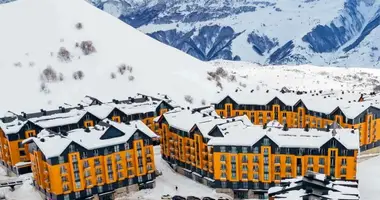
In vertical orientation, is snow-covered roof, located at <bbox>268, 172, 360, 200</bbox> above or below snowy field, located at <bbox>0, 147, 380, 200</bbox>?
above

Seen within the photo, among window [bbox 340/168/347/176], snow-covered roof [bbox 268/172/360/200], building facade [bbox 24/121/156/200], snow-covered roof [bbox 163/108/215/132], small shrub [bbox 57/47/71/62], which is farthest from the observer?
small shrub [bbox 57/47/71/62]

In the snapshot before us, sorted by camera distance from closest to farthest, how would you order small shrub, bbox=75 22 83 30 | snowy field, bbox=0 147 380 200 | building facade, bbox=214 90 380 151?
snowy field, bbox=0 147 380 200, building facade, bbox=214 90 380 151, small shrub, bbox=75 22 83 30

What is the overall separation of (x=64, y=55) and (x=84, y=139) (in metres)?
90.9

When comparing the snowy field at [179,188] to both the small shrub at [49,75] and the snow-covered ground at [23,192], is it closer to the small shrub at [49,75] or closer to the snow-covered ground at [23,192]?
the snow-covered ground at [23,192]

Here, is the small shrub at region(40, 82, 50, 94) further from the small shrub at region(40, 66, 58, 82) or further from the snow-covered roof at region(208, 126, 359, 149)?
the snow-covered roof at region(208, 126, 359, 149)

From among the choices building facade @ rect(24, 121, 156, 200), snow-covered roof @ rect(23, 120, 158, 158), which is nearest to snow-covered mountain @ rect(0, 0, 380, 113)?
snow-covered roof @ rect(23, 120, 158, 158)

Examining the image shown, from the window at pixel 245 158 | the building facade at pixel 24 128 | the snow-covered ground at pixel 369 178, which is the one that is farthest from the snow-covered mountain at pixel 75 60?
the window at pixel 245 158

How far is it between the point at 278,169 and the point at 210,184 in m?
13.4

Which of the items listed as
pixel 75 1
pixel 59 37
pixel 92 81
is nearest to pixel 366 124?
pixel 92 81

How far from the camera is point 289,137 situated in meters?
78.2

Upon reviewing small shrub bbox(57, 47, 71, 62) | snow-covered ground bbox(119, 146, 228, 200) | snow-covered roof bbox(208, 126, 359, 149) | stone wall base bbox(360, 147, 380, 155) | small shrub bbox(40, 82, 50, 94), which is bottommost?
snow-covered ground bbox(119, 146, 228, 200)

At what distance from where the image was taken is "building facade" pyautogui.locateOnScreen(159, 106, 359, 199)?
249 ft

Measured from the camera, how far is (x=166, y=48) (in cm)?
18500

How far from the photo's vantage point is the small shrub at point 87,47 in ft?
549
